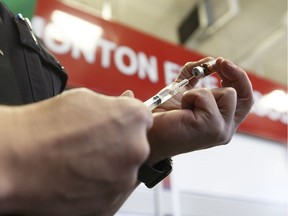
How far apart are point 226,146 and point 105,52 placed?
1.07 m

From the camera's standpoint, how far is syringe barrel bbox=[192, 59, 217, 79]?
679 mm

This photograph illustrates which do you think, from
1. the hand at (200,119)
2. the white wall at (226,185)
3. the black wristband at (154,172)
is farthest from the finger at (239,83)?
the white wall at (226,185)

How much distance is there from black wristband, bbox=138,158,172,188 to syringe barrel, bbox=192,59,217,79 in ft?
0.60

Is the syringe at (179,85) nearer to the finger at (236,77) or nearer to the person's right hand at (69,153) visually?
the finger at (236,77)

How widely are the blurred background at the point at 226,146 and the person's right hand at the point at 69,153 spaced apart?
0.92 meters

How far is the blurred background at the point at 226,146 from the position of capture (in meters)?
1.99

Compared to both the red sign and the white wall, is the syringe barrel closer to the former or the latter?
the red sign

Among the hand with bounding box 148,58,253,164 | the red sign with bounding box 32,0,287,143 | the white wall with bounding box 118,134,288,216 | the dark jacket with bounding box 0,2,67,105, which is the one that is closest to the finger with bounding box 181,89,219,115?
the hand with bounding box 148,58,253,164

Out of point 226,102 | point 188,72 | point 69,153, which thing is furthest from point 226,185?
point 69,153

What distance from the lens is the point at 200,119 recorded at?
0.55 m

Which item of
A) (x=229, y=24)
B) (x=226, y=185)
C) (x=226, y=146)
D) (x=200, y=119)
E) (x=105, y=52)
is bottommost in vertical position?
(x=226, y=185)

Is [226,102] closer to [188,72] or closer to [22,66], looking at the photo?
[188,72]

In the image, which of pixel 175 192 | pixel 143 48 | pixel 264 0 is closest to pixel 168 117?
pixel 143 48

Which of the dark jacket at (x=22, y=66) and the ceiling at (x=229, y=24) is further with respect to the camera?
the ceiling at (x=229, y=24)
